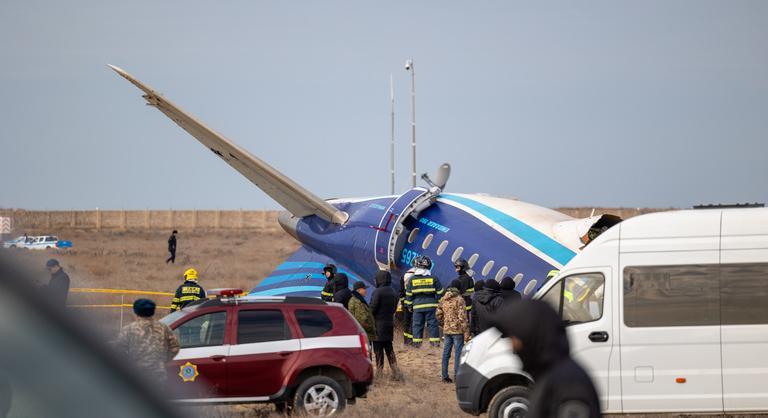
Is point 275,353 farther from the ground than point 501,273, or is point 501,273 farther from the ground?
point 501,273

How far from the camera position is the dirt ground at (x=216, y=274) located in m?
2.13

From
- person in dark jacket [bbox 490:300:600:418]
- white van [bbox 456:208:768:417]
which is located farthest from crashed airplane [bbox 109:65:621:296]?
person in dark jacket [bbox 490:300:600:418]

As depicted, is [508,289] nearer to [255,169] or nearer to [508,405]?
[508,405]

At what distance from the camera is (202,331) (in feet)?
40.9

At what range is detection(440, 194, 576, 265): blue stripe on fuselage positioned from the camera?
61.6 ft

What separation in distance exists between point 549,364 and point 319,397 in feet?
22.4

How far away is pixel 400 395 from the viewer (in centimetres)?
1540

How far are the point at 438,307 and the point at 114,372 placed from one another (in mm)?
15272

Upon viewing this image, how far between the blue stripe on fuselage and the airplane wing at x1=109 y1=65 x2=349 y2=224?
414cm

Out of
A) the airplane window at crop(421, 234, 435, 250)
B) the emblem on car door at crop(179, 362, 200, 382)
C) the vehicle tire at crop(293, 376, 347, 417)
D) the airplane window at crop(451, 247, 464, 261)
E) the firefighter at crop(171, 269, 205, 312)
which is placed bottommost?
the vehicle tire at crop(293, 376, 347, 417)

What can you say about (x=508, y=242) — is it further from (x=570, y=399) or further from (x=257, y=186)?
(x=570, y=399)

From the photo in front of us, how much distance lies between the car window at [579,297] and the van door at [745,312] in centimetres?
138

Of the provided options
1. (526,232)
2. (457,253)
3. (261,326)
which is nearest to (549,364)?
(261,326)

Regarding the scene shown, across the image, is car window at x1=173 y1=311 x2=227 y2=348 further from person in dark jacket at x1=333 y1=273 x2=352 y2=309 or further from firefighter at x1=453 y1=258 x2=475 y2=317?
firefighter at x1=453 y1=258 x2=475 y2=317
